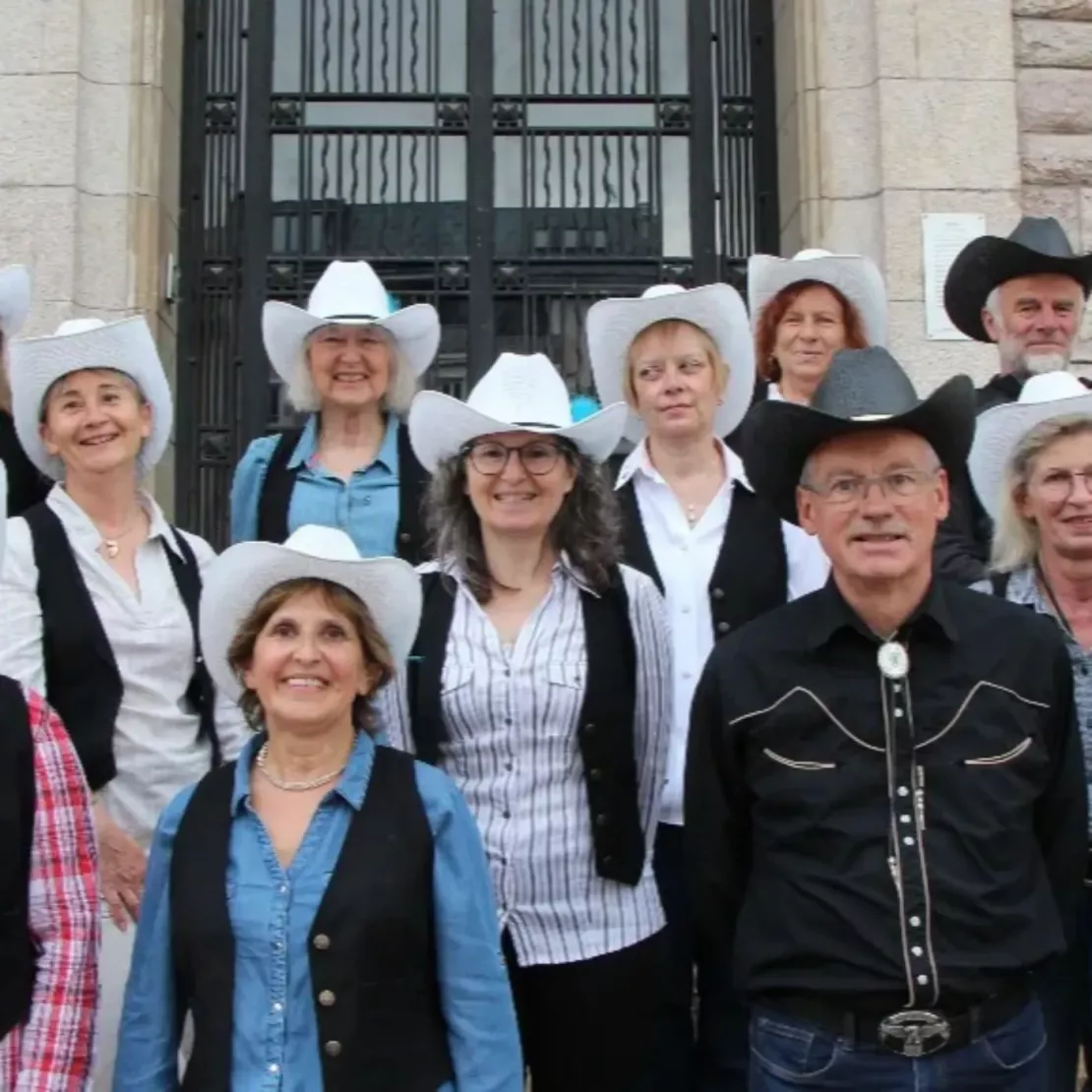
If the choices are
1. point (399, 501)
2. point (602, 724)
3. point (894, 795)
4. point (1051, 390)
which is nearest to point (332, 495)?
point (399, 501)

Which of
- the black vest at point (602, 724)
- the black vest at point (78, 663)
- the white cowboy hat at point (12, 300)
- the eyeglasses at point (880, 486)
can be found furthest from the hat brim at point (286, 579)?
the white cowboy hat at point (12, 300)

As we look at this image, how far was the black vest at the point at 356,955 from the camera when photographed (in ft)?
8.14

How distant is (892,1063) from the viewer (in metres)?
2.45

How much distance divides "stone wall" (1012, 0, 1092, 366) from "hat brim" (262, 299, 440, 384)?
3.00m

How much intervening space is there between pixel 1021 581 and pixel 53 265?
407cm

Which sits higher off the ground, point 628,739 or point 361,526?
point 361,526

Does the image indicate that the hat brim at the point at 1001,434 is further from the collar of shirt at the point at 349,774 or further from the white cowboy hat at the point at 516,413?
the collar of shirt at the point at 349,774

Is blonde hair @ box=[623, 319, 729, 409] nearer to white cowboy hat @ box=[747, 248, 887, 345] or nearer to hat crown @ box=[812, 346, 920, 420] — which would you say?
white cowboy hat @ box=[747, 248, 887, 345]

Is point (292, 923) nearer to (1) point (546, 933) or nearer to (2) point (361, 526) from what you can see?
(1) point (546, 933)

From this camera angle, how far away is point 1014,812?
2555mm

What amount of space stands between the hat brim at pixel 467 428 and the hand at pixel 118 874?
1.04m

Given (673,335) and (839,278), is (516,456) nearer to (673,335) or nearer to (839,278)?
(673,335)

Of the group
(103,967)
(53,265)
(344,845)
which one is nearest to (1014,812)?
(344,845)

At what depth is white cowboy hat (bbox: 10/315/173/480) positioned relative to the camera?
3.49 meters
